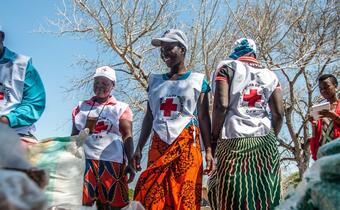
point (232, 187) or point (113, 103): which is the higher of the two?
point (113, 103)

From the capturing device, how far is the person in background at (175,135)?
3025mm

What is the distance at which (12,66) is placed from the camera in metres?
2.95

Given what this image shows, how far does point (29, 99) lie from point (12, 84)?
13cm

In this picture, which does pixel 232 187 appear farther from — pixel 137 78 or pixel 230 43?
pixel 137 78

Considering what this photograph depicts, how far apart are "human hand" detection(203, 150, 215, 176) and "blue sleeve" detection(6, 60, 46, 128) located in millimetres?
1029

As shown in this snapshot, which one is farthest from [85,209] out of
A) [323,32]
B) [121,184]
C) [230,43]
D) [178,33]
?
[323,32]

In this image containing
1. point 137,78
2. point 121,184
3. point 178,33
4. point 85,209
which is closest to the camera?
point 85,209

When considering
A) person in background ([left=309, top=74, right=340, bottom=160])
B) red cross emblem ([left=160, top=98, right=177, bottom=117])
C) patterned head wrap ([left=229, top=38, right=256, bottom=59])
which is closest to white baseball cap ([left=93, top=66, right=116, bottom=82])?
red cross emblem ([left=160, top=98, right=177, bottom=117])

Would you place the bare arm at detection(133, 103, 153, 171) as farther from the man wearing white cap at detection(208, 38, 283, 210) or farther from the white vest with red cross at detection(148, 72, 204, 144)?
the man wearing white cap at detection(208, 38, 283, 210)

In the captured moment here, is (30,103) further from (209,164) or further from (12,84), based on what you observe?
(209,164)

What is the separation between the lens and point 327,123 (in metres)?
3.82

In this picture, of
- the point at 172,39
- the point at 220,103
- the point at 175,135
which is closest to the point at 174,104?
the point at 175,135

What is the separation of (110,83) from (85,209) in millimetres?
2467

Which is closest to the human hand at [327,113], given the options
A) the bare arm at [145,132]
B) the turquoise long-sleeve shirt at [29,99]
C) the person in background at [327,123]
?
the person in background at [327,123]
